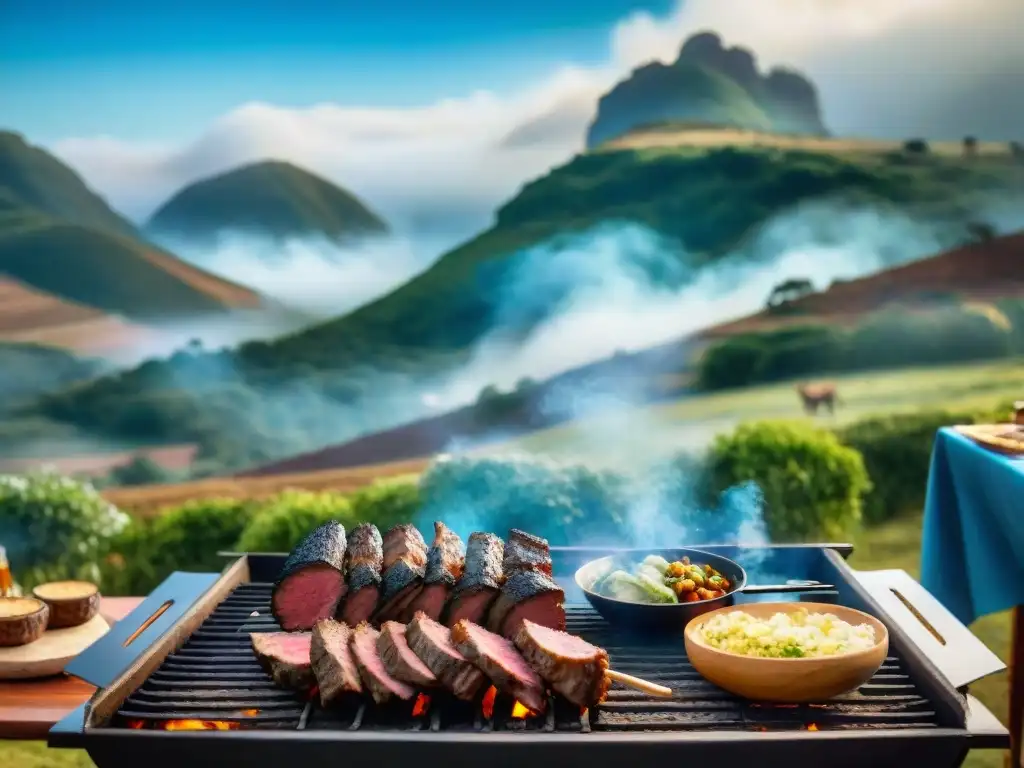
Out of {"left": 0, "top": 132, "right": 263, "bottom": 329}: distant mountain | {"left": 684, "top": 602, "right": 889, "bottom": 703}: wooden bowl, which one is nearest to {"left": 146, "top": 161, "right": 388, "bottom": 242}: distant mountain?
{"left": 0, "top": 132, "right": 263, "bottom": 329}: distant mountain

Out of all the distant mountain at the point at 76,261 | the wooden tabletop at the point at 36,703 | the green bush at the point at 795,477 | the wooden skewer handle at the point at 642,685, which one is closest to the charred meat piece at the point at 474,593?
the wooden skewer handle at the point at 642,685

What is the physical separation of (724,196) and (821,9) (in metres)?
1.64

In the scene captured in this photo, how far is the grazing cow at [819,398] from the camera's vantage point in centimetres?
814

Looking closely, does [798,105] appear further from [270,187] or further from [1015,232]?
[270,187]

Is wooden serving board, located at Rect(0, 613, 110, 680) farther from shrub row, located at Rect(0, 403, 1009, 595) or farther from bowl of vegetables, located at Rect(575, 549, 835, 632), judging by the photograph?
shrub row, located at Rect(0, 403, 1009, 595)

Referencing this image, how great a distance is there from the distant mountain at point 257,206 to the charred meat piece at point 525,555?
205 inches

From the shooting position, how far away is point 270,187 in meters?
8.33

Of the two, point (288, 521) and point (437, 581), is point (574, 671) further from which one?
point (288, 521)

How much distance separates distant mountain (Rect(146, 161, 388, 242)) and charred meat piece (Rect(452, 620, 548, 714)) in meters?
5.87

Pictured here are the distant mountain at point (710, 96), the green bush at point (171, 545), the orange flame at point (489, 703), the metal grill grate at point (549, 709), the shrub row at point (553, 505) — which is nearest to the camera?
the metal grill grate at point (549, 709)

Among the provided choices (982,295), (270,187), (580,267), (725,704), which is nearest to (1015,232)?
(982,295)

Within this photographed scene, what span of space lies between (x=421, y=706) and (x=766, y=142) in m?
6.79

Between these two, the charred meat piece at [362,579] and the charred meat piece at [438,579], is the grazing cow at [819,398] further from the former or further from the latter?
the charred meat piece at [362,579]

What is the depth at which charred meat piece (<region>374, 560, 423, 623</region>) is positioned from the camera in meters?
3.45
